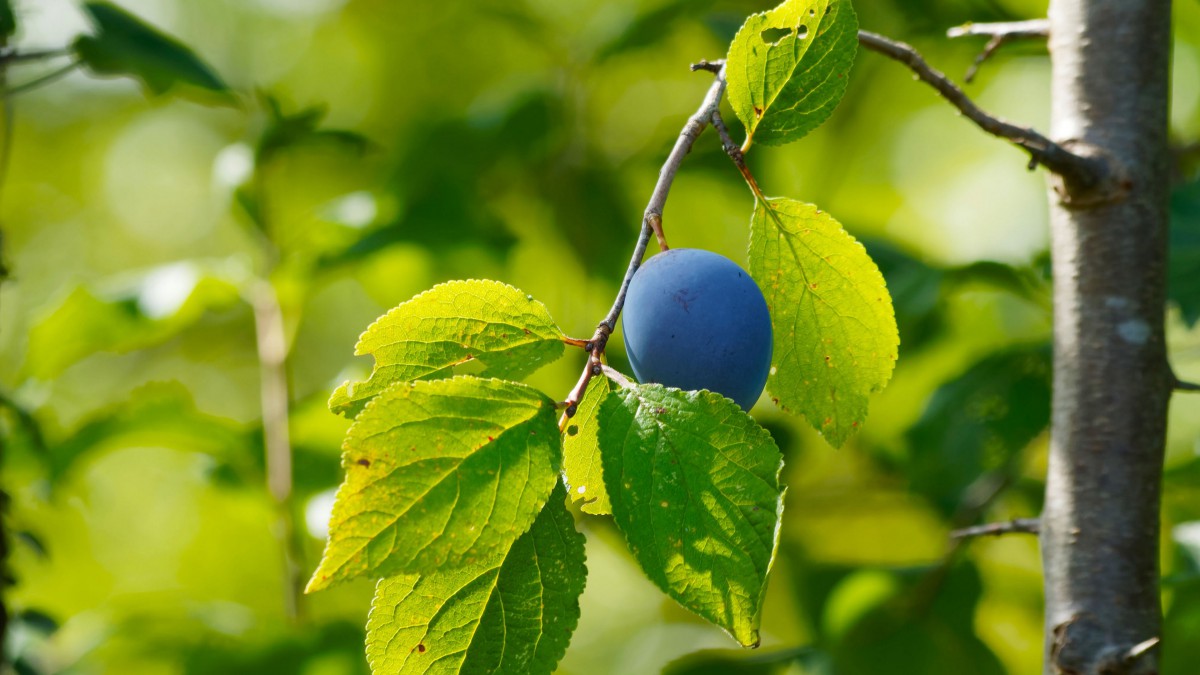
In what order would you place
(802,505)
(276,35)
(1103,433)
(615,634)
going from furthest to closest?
(276,35)
(615,634)
(802,505)
(1103,433)

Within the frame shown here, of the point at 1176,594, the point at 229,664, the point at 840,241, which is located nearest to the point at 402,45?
the point at 229,664

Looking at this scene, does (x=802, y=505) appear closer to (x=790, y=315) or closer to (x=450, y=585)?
(x=790, y=315)

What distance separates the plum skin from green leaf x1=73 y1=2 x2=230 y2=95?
632 mm

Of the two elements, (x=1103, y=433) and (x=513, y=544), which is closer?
(x=513, y=544)

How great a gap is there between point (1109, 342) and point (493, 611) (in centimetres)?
49

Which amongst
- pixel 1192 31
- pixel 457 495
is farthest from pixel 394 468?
pixel 1192 31

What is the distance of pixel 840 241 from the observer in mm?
569

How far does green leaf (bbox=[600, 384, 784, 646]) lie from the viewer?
0.44 meters

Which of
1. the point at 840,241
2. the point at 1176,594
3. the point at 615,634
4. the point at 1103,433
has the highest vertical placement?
the point at 840,241

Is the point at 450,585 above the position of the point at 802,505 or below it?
above

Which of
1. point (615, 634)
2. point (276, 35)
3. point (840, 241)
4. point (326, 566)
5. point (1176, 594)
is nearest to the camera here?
point (326, 566)

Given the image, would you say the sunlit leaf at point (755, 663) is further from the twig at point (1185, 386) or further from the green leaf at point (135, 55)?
the green leaf at point (135, 55)

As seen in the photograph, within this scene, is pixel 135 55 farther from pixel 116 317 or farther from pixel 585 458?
pixel 585 458

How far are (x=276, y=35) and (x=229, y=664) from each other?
347 centimetres
